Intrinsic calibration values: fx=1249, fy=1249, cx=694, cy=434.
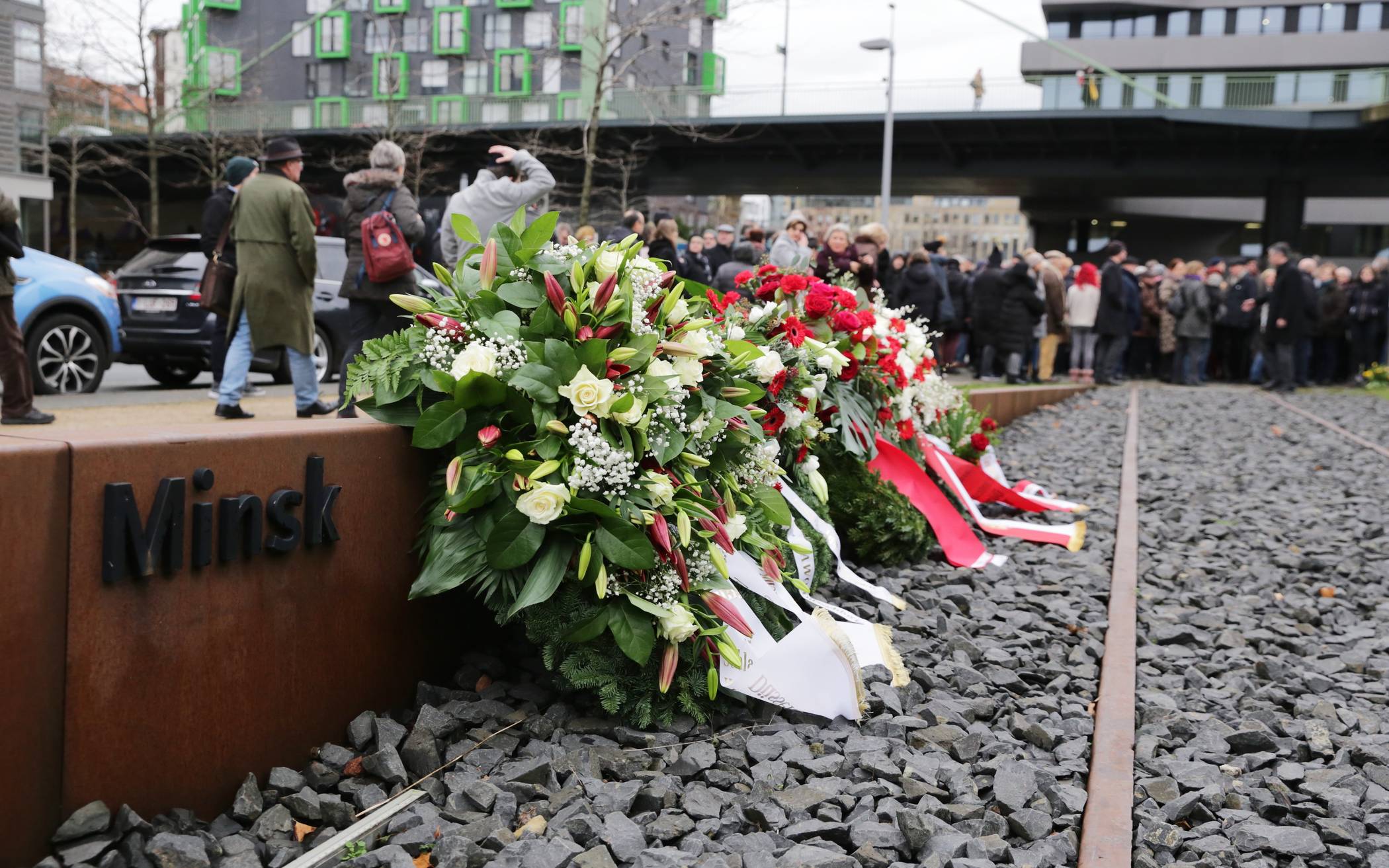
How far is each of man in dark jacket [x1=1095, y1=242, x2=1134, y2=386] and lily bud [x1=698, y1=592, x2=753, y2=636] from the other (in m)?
15.1

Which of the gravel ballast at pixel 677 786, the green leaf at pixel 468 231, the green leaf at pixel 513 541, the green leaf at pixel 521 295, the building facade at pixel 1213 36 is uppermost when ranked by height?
the building facade at pixel 1213 36

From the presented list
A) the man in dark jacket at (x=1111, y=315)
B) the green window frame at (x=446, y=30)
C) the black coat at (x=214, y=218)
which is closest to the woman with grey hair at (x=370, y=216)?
the black coat at (x=214, y=218)

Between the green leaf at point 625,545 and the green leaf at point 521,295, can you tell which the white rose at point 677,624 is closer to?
the green leaf at point 625,545

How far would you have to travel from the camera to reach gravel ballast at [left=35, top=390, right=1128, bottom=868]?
2.87 meters

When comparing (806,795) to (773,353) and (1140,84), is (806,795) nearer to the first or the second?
(773,353)

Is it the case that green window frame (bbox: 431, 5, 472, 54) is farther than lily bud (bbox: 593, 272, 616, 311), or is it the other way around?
green window frame (bbox: 431, 5, 472, 54)

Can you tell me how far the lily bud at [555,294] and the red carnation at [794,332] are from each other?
1920 mm

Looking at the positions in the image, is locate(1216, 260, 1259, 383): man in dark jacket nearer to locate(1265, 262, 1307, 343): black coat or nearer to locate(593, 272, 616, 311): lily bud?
locate(1265, 262, 1307, 343): black coat

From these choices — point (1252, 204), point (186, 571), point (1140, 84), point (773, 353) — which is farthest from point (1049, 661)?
point (1252, 204)

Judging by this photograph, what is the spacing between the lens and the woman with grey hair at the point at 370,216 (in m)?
7.88

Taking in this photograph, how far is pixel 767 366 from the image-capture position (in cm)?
493

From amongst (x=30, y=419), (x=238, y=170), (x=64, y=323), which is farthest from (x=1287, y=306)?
(x=30, y=419)

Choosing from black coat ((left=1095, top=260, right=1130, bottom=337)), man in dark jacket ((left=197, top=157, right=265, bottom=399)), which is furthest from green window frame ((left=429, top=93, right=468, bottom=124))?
man in dark jacket ((left=197, top=157, right=265, bottom=399))

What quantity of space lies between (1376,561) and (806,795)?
16.0 ft
